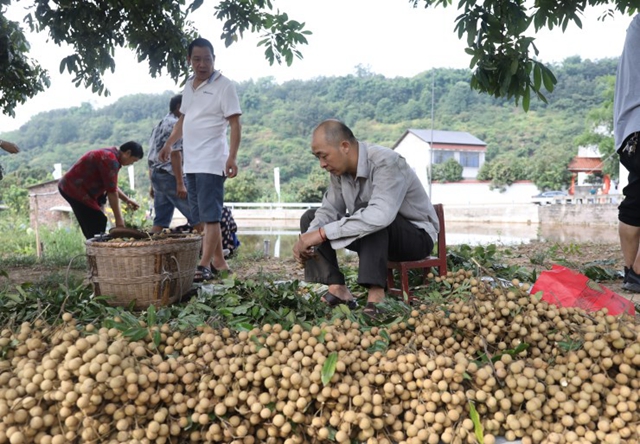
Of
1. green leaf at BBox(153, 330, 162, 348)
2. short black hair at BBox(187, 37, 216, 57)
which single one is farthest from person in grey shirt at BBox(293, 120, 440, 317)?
short black hair at BBox(187, 37, 216, 57)

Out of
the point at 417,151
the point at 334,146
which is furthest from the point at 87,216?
the point at 417,151

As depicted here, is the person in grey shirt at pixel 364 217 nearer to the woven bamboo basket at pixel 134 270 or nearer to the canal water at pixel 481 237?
the woven bamboo basket at pixel 134 270

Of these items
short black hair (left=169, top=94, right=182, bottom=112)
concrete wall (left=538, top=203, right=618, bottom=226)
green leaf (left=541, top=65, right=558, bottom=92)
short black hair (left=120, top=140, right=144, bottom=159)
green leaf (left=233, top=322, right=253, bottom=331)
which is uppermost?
short black hair (left=169, top=94, right=182, bottom=112)

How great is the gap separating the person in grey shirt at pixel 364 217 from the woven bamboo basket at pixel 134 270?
693 mm

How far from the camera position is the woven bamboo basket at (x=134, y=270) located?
2.50 meters

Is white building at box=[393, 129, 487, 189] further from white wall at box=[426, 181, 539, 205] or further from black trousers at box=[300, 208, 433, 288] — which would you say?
black trousers at box=[300, 208, 433, 288]

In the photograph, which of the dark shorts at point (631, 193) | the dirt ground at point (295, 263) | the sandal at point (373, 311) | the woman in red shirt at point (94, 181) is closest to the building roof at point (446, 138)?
the dirt ground at point (295, 263)

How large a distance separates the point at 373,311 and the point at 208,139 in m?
1.96

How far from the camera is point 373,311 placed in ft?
7.23

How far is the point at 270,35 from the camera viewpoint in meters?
4.97

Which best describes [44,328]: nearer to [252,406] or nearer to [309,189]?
[252,406]

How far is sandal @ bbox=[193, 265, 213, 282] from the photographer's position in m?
3.43

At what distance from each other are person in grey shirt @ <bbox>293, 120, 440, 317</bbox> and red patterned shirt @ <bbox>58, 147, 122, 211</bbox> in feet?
7.96

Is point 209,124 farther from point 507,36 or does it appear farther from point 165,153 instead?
point 507,36
